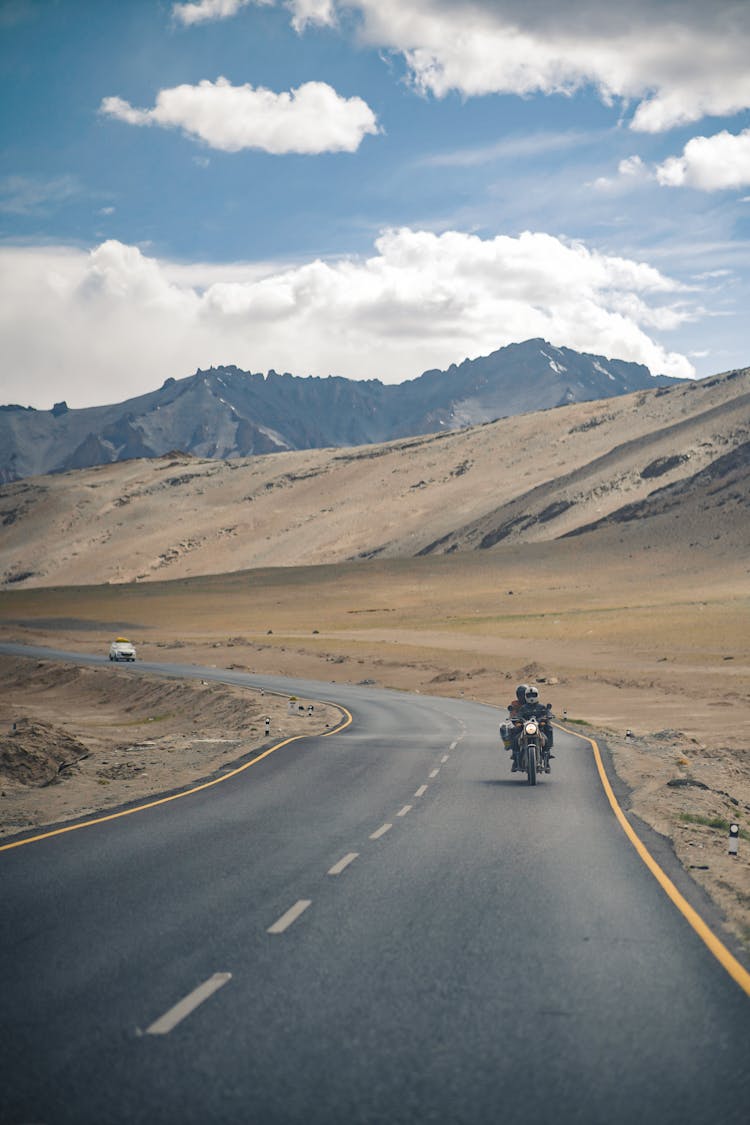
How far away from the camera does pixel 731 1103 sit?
20.3 feet

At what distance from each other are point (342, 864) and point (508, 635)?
7505cm

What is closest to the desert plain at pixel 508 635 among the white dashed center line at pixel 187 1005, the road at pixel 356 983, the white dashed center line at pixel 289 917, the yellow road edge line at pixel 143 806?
the yellow road edge line at pixel 143 806

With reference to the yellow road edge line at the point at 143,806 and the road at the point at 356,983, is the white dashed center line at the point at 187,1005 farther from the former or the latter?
the yellow road edge line at the point at 143,806

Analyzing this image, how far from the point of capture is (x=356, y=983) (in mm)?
8516

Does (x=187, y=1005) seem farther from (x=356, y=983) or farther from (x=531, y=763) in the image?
(x=531, y=763)

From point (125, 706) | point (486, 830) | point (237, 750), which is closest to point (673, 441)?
point (125, 706)

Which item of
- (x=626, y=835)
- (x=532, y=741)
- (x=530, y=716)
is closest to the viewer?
(x=626, y=835)

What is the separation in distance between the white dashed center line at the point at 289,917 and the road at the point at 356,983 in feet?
0.18

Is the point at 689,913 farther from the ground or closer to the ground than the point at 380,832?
farther from the ground

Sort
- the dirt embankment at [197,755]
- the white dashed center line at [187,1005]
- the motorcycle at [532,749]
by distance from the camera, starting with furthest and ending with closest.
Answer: the motorcycle at [532,749], the dirt embankment at [197,755], the white dashed center line at [187,1005]

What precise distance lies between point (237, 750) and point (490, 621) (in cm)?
6909

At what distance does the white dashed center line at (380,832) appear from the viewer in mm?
16422

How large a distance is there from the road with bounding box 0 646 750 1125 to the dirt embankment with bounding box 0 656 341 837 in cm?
586

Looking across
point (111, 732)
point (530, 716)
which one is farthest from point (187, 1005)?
point (111, 732)
